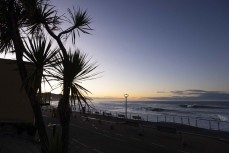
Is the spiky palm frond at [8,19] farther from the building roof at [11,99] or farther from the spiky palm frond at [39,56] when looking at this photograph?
the building roof at [11,99]

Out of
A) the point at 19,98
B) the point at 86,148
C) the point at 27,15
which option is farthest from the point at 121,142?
the point at 27,15

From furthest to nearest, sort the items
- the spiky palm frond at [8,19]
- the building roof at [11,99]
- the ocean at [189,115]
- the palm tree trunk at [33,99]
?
the ocean at [189,115], the building roof at [11,99], the spiky palm frond at [8,19], the palm tree trunk at [33,99]

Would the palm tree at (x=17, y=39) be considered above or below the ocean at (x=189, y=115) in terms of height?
above

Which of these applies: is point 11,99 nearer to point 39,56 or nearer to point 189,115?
point 39,56

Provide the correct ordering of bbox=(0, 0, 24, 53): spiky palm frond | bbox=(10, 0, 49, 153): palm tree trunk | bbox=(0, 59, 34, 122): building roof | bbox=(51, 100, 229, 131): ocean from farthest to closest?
bbox=(51, 100, 229, 131): ocean
bbox=(0, 59, 34, 122): building roof
bbox=(0, 0, 24, 53): spiky palm frond
bbox=(10, 0, 49, 153): palm tree trunk

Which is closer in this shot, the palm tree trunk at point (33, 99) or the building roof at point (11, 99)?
the palm tree trunk at point (33, 99)

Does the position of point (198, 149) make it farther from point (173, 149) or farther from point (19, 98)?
point (19, 98)

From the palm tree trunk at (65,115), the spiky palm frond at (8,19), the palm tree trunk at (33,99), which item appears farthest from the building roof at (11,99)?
the palm tree trunk at (65,115)

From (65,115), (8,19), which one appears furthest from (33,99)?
(8,19)

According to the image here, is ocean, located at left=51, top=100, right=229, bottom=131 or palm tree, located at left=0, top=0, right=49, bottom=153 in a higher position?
palm tree, located at left=0, top=0, right=49, bottom=153

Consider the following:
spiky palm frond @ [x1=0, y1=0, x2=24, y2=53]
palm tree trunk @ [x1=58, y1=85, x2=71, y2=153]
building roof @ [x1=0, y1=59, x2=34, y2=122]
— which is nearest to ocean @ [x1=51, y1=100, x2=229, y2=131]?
palm tree trunk @ [x1=58, y1=85, x2=71, y2=153]

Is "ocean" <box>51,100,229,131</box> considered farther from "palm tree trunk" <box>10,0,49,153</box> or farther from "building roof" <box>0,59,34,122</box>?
"building roof" <box>0,59,34,122</box>

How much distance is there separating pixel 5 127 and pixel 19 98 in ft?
9.57

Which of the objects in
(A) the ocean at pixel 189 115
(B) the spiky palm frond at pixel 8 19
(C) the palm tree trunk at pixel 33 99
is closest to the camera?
(C) the palm tree trunk at pixel 33 99
